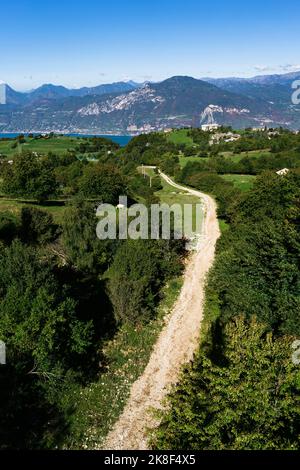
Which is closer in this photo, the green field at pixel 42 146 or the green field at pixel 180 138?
the green field at pixel 42 146

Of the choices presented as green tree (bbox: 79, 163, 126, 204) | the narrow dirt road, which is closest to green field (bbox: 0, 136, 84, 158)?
green tree (bbox: 79, 163, 126, 204)

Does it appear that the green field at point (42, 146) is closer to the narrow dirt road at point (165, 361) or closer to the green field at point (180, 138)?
the green field at point (180, 138)

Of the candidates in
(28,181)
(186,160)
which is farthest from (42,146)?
(28,181)

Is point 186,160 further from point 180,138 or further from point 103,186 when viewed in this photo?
point 103,186

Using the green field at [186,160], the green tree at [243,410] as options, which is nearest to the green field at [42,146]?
the green field at [186,160]

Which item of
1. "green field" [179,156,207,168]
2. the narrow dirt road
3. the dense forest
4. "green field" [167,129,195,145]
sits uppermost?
"green field" [167,129,195,145]

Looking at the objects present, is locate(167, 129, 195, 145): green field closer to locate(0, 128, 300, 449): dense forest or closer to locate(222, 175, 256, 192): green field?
locate(222, 175, 256, 192): green field

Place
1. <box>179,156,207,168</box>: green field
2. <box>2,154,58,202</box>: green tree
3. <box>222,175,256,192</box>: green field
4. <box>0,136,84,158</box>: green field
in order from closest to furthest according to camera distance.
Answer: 1. <box>2,154,58,202</box>: green tree
2. <box>222,175,256,192</box>: green field
3. <box>179,156,207,168</box>: green field
4. <box>0,136,84,158</box>: green field
